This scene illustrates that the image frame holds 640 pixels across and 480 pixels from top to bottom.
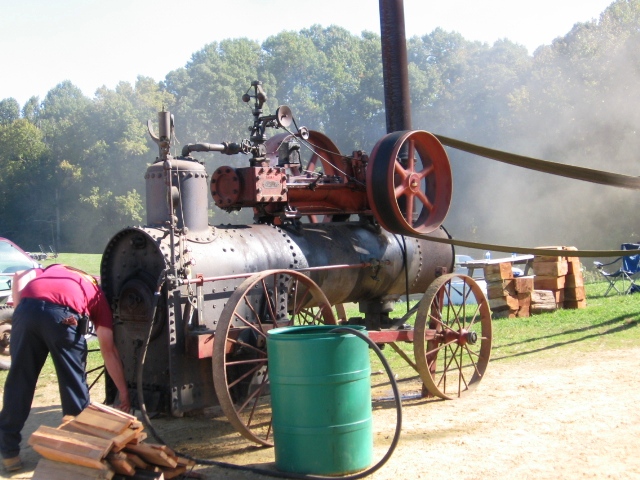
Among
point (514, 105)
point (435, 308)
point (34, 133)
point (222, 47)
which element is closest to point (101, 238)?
point (34, 133)

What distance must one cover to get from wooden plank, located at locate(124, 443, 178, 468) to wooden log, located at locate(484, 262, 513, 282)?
853 cm

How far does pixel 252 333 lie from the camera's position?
5.80m

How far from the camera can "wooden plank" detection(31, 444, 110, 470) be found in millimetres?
4285

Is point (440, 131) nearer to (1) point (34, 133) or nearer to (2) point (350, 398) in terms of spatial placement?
(1) point (34, 133)

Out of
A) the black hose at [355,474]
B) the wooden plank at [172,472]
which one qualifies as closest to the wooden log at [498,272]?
the black hose at [355,474]

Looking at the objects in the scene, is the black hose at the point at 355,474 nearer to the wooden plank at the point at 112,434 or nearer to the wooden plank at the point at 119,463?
the wooden plank at the point at 112,434

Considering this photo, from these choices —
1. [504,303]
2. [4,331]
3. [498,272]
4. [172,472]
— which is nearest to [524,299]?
[504,303]

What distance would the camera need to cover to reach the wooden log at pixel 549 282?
42.0 feet

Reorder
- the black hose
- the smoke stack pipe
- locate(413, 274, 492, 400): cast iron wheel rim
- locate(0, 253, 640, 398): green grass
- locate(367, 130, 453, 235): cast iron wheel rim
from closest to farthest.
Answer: the black hose < locate(367, 130, 453, 235): cast iron wheel rim < locate(413, 274, 492, 400): cast iron wheel rim < the smoke stack pipe < locate(0, 253, 640, 398): green grass

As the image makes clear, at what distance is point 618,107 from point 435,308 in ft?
81.7

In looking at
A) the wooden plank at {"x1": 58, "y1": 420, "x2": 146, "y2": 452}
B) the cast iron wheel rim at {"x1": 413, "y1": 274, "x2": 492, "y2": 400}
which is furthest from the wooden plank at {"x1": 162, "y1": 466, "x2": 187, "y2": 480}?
the cast iron wheel rim at {"x1": 413, "y1": 274, "x2": 492, "y2": 400}

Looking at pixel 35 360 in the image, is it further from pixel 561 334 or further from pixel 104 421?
pixel 561 334

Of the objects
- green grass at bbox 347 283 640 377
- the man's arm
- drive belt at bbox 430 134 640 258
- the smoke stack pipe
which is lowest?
green grass at bbox 347 283 640 377

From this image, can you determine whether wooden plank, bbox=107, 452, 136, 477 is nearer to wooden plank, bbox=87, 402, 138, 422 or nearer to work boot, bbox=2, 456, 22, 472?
wooden plank, bbox=87, 402, 138, 422
